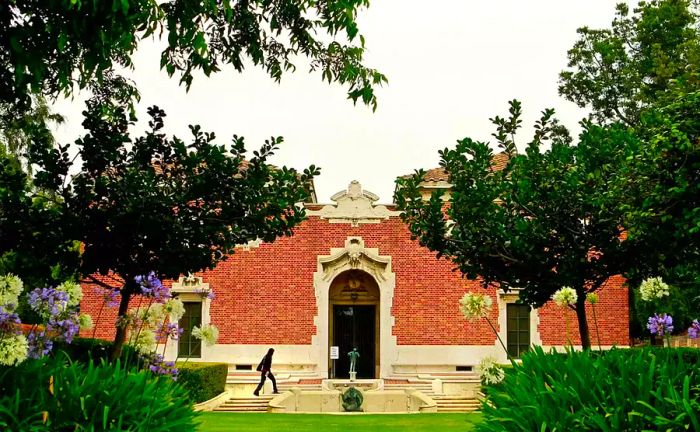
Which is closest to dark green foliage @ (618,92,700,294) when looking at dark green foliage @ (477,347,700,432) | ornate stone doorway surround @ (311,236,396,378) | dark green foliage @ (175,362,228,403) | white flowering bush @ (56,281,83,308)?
dark green foliage @ (477,347,700,432)

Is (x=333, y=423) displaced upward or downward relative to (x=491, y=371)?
downward

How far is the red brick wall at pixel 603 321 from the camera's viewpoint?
88.5 ft

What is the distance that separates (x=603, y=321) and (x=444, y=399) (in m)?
6.76

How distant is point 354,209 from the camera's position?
1078 inches

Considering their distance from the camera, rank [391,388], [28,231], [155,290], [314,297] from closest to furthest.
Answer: [155,290], [28,231], [391,388], [314,297]

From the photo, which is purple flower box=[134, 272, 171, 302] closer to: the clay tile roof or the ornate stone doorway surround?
the ornate stone doorway surround

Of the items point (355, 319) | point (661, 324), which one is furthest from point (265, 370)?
point (661, 324)

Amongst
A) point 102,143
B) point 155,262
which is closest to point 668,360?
point 155,262

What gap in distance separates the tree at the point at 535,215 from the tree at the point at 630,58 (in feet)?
70.4

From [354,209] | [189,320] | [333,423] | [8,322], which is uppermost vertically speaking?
[354,209]

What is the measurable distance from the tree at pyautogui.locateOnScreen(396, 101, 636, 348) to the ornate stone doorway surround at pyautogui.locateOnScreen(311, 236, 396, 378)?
1293 cm

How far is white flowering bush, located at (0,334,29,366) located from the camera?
6.59 metres

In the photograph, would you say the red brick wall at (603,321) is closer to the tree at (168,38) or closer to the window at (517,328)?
the window at (517,328)

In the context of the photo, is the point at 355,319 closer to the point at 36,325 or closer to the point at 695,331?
the point at 695,331
